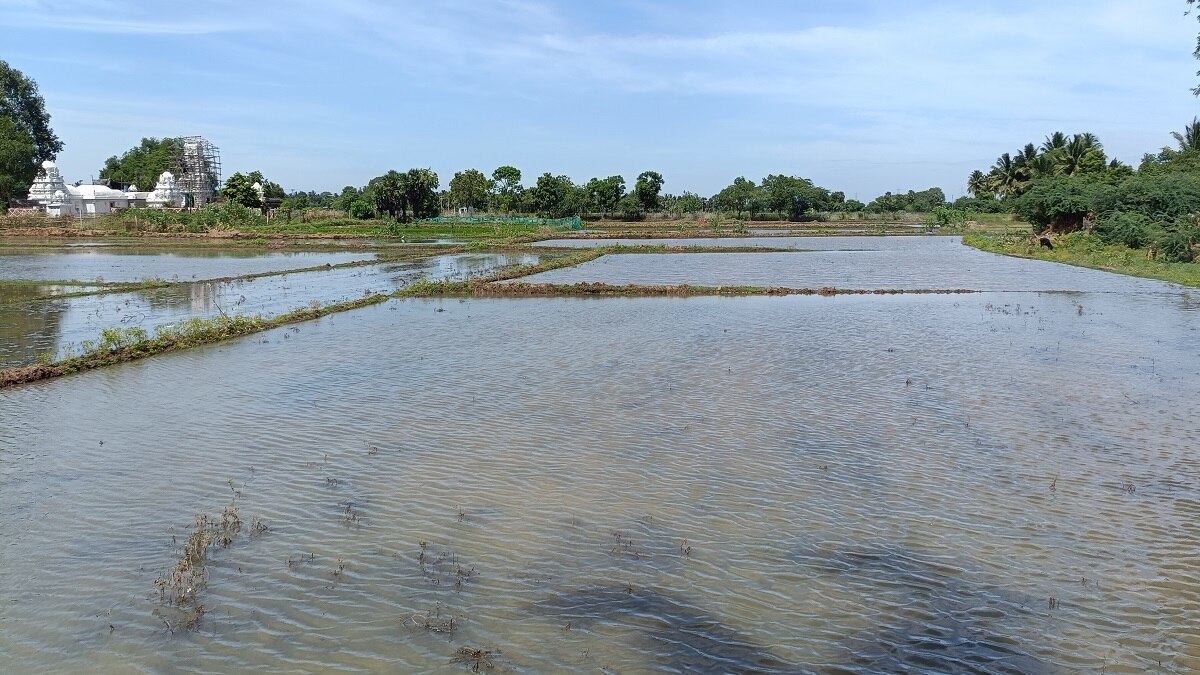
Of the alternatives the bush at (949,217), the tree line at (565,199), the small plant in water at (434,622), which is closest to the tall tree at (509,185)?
the tree line at (565,199)

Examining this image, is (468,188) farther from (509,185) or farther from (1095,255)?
(1095,255)

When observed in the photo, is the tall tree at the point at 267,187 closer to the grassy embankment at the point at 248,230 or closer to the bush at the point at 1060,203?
the grassy embankment at the point at 248,230

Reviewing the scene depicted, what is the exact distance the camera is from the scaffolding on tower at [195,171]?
77875 mm

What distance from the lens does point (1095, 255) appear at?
3350 centimetres

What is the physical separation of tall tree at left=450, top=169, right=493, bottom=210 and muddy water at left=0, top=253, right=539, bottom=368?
50.0 m

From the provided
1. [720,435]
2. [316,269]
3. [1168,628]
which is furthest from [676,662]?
[316,269]

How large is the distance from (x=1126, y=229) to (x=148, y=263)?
42298 mm

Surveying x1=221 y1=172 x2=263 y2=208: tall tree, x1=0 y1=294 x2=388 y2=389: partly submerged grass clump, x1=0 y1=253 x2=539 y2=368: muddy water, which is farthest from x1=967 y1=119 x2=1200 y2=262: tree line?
x1=221 y1=172 x2=263 y2=208: tall tree

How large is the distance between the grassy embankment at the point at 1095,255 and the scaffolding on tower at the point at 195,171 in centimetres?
7004

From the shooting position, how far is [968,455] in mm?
8383

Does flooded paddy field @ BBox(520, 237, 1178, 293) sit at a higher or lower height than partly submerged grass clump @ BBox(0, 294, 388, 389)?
higher

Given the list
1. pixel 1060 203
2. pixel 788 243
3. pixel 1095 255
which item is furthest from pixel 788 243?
pixel 1095 255

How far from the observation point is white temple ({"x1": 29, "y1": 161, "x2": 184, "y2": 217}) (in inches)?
2694

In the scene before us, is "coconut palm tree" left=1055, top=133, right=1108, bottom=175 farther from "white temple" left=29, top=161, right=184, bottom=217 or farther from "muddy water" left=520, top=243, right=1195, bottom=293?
"white temple" left=29, top=161, right=184, bottom=217
